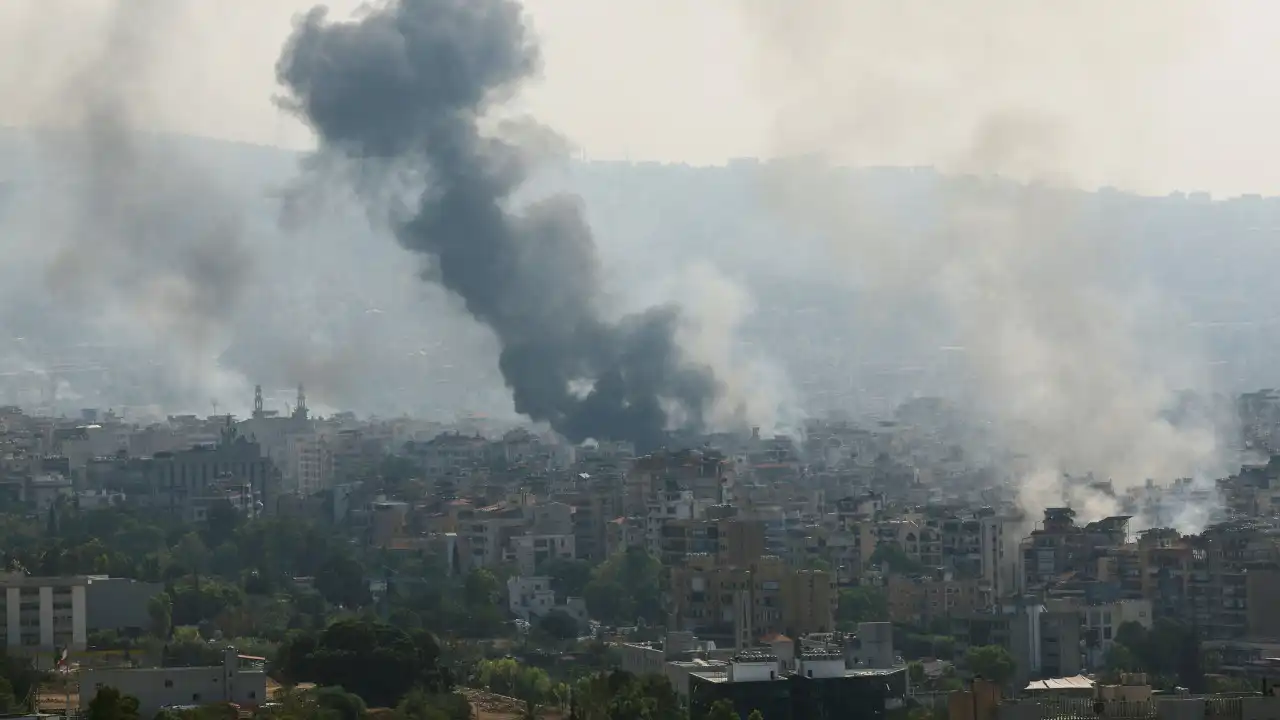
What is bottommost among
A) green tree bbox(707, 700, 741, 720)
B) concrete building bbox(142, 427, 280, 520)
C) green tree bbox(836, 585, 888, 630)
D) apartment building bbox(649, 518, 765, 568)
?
green tree bbox(707, 700, 741, 720)

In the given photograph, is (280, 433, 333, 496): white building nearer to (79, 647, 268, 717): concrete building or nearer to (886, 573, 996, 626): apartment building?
(886, 573, 996, 626): apartment building

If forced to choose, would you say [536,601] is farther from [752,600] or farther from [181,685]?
[181,685]

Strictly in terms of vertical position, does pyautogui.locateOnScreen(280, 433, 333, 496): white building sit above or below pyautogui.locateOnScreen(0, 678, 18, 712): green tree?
above

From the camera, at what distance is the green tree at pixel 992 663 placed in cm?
4212

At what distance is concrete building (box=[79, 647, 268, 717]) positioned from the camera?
34094 mm

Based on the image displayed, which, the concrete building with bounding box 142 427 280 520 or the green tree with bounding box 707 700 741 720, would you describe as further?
the concrete building with bounding box 142 427 280 520

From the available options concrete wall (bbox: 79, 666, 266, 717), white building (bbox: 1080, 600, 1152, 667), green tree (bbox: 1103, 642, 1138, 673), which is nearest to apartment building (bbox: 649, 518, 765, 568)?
white building (bbox: 1080, 600, 1152, 667)

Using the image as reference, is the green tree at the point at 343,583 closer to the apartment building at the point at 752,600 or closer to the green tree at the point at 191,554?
the green tree at the point at 191,554

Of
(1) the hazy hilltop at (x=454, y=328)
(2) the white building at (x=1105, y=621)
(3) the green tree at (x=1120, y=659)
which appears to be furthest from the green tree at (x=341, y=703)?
(1) the hazy hilltop at (x=454, y=328)

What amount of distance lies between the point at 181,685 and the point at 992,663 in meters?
13.1

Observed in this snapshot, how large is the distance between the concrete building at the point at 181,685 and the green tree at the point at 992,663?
11.4m

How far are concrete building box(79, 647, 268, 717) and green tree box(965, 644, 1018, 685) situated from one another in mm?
11362

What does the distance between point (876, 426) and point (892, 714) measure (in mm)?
94129

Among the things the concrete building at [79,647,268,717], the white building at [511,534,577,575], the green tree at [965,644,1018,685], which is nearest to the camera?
the concrete building at [79,647,268,717]
